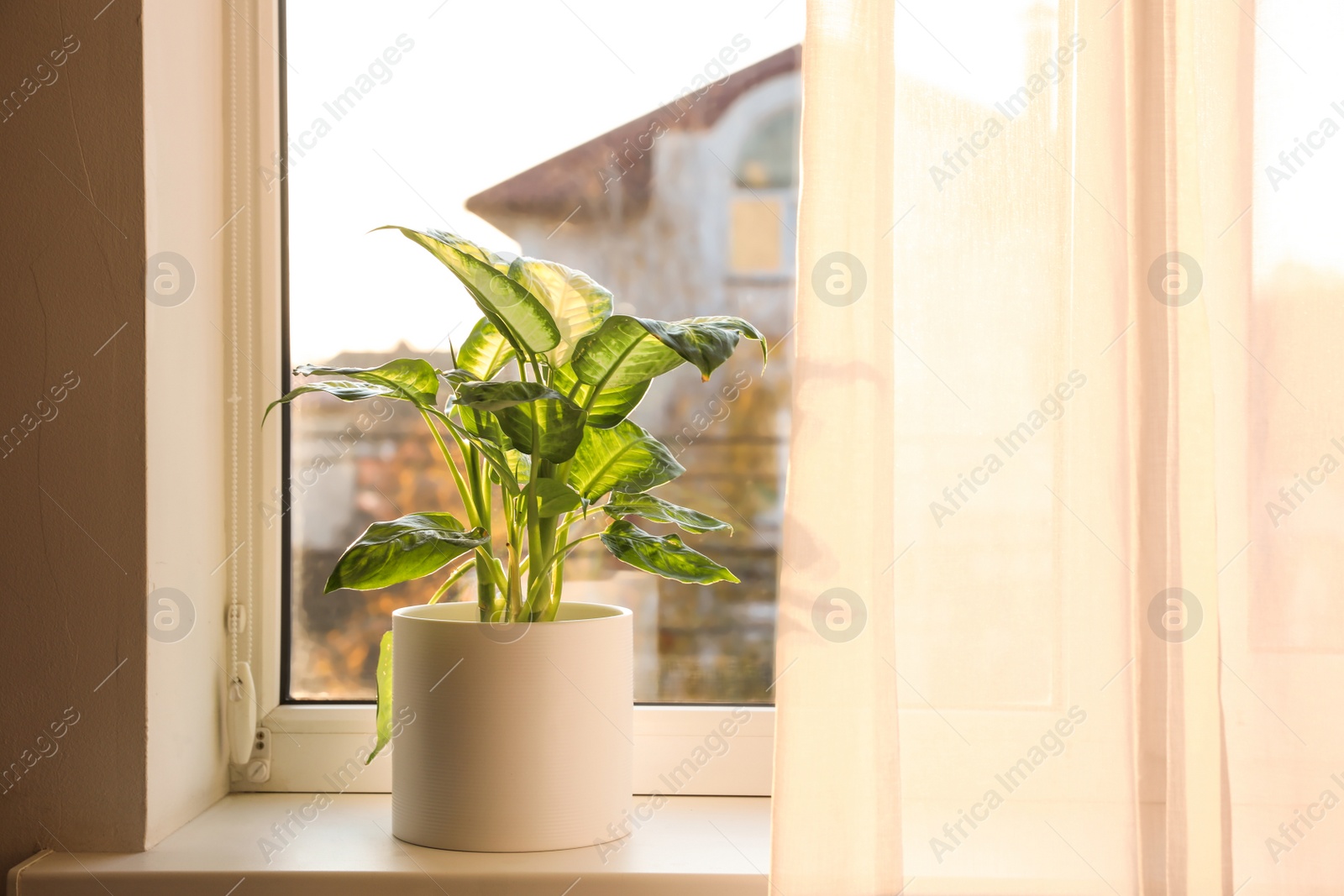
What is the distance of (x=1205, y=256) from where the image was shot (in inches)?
34.6

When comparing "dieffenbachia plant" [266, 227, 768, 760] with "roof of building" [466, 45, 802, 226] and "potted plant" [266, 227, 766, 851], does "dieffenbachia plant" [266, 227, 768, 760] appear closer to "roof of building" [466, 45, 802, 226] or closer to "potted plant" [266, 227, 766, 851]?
"potted plant" [266, 227, 766, 851]

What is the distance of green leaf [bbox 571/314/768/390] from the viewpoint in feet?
2.74

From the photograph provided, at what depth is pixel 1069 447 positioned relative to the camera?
2.91ft

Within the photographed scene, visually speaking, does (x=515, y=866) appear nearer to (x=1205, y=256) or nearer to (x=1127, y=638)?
(x=1127, y=638)

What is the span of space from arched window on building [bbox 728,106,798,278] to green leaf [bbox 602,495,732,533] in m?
0.37

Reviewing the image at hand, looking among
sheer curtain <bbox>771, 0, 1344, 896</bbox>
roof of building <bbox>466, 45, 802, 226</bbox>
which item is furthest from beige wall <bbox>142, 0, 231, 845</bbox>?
sheer curtain <bbox>771, 0, 1344, 896</bbox>
